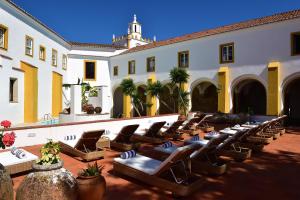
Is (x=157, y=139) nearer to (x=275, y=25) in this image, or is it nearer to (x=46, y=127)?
(x=46, y=127)

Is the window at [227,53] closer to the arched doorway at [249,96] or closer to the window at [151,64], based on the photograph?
the arched doorway at [249,96]

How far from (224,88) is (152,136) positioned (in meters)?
9.63

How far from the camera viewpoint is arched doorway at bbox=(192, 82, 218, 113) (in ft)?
71.0

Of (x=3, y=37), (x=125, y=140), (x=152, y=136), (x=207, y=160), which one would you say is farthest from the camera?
(x=3, y=37)

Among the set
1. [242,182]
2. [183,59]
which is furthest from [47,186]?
[183,59]

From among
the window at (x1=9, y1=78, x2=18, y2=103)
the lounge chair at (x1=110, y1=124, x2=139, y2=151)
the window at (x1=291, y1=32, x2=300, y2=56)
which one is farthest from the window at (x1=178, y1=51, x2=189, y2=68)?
the lounge chair at (x1=110, y1=124, x2=139, y2=151)

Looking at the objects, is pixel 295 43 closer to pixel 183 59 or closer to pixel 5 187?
pixel 183 59

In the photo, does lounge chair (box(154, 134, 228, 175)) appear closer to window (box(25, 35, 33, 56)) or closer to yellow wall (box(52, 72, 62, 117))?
window (box(25, 35, 33, 56))

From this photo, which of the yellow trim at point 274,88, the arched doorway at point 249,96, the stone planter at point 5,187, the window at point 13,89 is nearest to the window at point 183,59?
the arched doorway at point 249,96

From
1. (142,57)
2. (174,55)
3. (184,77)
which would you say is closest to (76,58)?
(142,57)

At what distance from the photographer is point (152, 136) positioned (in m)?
10.3

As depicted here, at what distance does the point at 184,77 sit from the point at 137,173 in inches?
566

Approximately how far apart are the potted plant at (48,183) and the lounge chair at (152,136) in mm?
6002

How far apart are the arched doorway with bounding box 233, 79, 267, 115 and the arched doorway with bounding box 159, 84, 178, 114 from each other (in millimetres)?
5701
